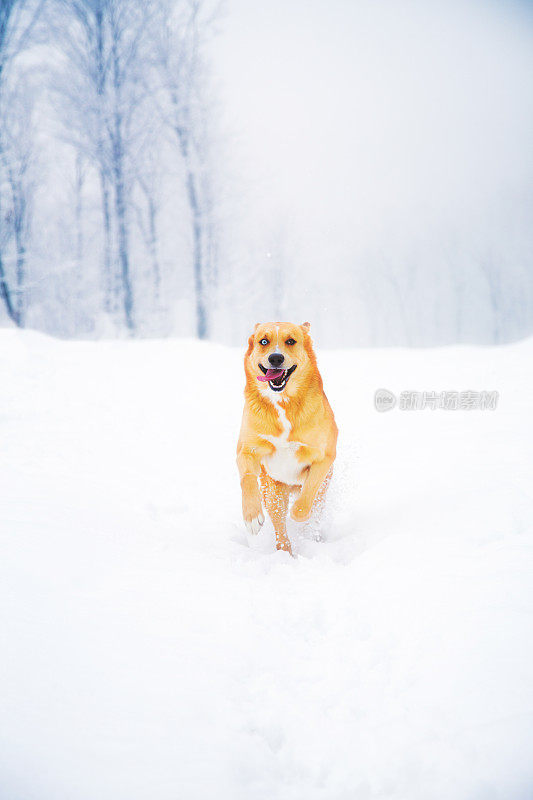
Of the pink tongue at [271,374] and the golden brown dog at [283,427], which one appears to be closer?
the pink tongue at [271,374]

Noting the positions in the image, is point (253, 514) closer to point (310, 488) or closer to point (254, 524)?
point (254, 524)

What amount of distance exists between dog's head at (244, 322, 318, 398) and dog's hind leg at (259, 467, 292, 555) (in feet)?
1.91

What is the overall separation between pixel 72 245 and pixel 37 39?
707cm

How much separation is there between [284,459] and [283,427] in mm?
222

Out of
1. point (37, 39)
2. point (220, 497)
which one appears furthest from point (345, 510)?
point (37, 39)

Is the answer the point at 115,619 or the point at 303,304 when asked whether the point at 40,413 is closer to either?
the point at 115,619

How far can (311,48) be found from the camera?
2669 centimetres

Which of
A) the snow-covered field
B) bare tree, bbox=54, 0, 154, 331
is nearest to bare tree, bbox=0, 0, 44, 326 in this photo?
bare tree, bbox=54, 0, 154, 331

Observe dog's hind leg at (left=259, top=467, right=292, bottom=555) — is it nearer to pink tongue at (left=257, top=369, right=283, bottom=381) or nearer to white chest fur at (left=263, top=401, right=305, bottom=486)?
white chest fur at (left=263, top=401, right=305, bottom=486)

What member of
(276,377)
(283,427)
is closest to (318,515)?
(283,427)

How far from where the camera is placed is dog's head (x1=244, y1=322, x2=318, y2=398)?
2637mm

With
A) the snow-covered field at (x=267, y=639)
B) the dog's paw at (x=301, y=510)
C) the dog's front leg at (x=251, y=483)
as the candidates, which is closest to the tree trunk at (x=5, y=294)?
the snow-covered field at (x=267, y=639)

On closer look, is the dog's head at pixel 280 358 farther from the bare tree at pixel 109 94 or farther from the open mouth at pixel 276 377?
the bare tree at pixel 109 94

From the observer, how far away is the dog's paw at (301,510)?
2.85m
